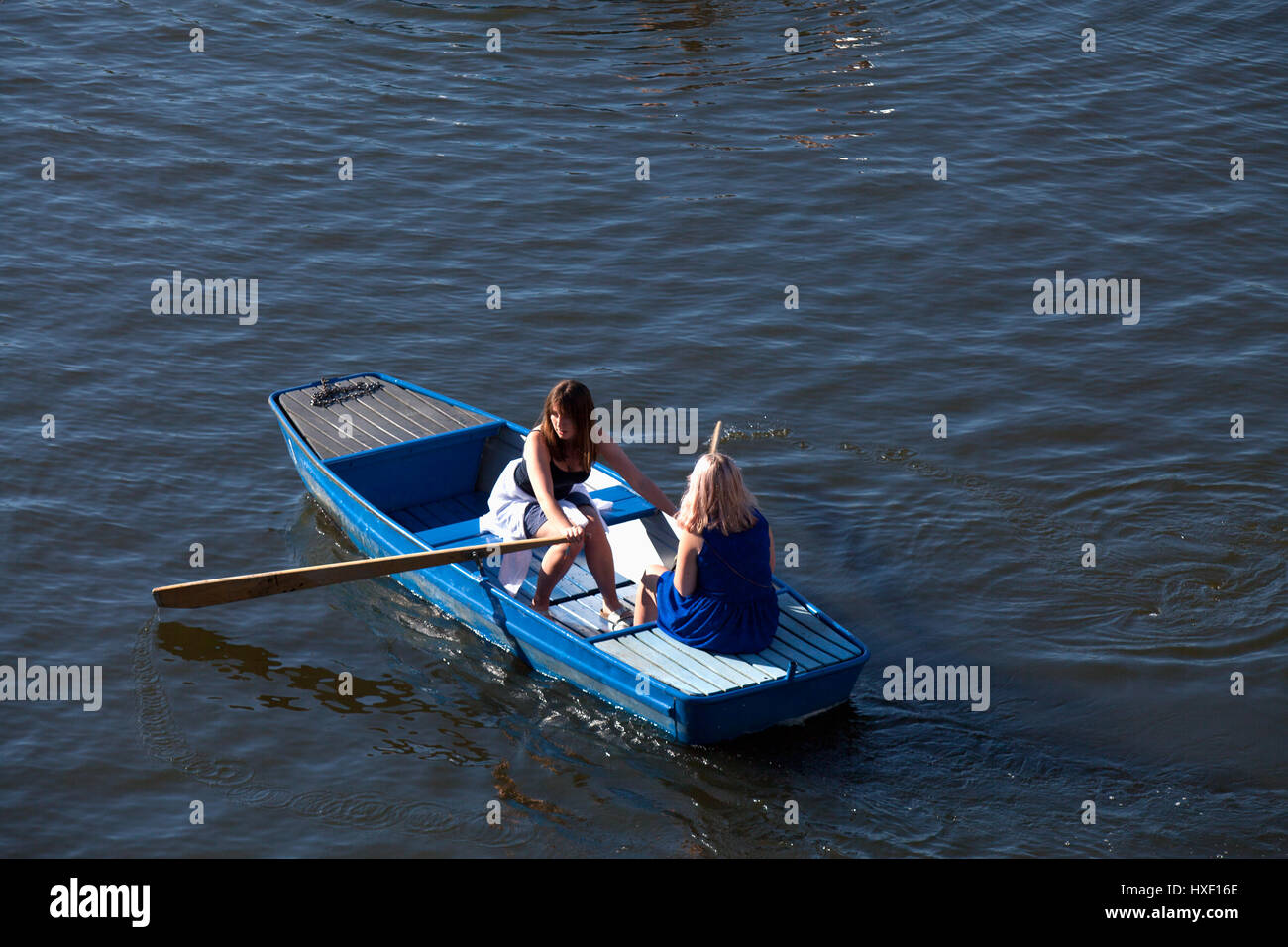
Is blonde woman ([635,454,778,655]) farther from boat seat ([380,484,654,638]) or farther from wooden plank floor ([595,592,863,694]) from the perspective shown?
boat seat ([380,484,654,638])

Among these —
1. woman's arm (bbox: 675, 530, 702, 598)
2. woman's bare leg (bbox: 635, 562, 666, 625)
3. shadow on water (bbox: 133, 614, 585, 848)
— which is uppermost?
woman's arm (bbox: 675, 530, 702, 598)

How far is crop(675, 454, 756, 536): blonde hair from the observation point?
319 inches

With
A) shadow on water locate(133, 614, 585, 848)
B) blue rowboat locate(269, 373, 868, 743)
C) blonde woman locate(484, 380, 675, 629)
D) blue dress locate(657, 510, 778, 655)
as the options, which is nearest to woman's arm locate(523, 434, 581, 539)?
blonde woman locate(484, 380, 675, 629)

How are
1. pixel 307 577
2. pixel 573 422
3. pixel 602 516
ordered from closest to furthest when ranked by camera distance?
pixel 573 422
pixel 307 577
pixel 602 516

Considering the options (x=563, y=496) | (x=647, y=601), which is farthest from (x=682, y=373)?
(x=647, y=601)

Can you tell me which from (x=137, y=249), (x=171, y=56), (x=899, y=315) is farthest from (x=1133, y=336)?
(x=171, y=56)

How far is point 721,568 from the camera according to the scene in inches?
325

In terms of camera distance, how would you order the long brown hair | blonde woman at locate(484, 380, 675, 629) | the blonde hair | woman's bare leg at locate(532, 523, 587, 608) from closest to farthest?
the blonde hair < the long brown hair < blonde woman at locate(484, 380, 675, 629) < woman's bare leg at locate(532, 523, 587, 608)

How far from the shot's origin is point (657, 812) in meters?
8.09

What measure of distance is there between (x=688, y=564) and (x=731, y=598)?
→ 32 cm

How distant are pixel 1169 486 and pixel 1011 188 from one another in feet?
19.8

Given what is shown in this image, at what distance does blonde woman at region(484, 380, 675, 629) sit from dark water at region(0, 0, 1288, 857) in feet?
2.49

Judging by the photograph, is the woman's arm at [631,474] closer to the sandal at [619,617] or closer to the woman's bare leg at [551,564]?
the woman's bare leg at [551,564]

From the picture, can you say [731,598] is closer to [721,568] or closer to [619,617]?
[721,568]
